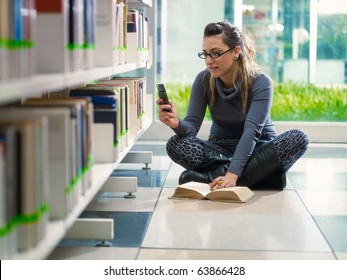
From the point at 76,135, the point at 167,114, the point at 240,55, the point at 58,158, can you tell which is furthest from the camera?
the point at 240,55

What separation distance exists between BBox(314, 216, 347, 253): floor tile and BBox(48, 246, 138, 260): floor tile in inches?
28.7

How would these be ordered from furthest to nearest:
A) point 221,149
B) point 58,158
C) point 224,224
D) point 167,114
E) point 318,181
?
point 318,181
point 221,149
point 167,114
point 224,224
point 58,158

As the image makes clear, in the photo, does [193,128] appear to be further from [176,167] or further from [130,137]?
[176,167]

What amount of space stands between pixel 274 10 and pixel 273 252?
3313mm

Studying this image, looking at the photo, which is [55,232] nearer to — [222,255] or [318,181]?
[222,255]

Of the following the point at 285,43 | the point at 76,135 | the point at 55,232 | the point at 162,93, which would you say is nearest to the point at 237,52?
the point at 162,93

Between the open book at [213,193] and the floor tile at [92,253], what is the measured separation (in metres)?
0.83

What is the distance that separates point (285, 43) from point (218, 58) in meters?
2.20

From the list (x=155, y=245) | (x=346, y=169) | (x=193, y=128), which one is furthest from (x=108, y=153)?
(x=346, y=169)

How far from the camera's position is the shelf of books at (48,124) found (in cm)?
156

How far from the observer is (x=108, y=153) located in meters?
Answer: 2.73

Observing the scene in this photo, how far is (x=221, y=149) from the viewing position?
3699 millimetres

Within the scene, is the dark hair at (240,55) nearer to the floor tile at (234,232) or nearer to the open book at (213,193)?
the open book at (213,193)

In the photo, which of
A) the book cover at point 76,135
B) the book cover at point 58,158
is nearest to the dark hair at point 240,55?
the book cover at point 76,135
